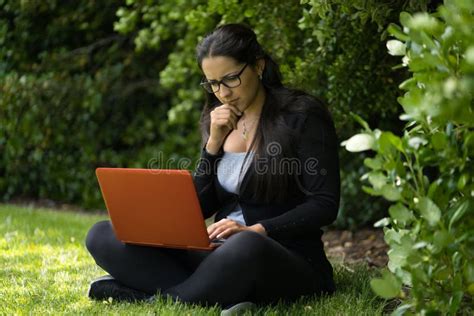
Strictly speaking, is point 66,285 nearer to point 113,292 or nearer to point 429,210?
point 113,292

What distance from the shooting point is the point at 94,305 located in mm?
3207

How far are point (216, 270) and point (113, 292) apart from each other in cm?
56

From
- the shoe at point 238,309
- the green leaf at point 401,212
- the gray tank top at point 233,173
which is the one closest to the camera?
the green leaf at point 401,212

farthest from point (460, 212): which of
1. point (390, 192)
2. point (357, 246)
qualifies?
point (357, 246)

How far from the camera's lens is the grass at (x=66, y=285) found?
3.06m

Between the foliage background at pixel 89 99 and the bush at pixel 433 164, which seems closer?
the bush at pixel 433 164

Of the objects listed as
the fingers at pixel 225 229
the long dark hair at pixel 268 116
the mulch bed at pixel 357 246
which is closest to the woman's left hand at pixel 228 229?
the fingers at pixel 225 229

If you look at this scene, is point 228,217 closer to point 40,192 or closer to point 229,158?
point 229,158

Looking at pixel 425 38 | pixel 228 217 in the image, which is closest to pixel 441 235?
pixel 425 38

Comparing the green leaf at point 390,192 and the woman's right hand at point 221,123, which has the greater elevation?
the green leaf at point 390,192

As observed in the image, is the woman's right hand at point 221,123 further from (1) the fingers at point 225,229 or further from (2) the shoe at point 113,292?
(2) the shoe at point 113,292

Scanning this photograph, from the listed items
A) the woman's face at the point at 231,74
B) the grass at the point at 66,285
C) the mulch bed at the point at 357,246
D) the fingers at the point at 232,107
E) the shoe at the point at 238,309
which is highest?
the woman's face at the point at 231,74

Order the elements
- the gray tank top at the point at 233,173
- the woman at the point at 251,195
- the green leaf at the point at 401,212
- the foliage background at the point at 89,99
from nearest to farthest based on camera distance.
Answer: the green leaf at the point at 401,212 → the woman at the point at 251,195 → the gray tank top at the point at 233,173 → the foliage background at the point at 89,99

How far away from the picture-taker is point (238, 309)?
297 cm
